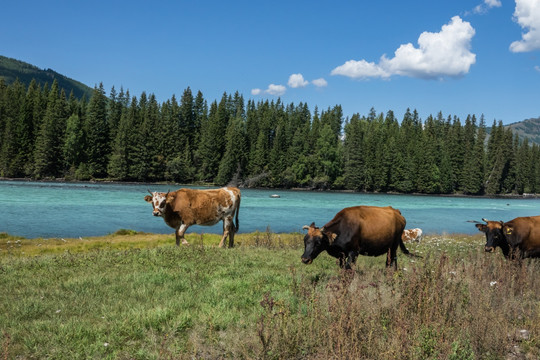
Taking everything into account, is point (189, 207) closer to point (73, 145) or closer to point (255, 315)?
point (255, 315)

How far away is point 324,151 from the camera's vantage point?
10731 cm

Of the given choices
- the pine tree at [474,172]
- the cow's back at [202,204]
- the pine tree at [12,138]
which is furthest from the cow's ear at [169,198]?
the pine tree at [474,172]

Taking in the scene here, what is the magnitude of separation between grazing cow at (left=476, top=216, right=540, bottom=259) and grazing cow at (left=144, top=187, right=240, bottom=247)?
894cm

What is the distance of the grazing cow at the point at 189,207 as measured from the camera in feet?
46.1

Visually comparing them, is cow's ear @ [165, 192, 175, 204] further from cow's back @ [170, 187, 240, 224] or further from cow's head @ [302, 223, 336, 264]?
cow's head @ [302, 223, 336, 264]

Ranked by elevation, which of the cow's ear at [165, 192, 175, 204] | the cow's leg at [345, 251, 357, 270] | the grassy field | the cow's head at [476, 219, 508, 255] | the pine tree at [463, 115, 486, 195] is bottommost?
the grassy field

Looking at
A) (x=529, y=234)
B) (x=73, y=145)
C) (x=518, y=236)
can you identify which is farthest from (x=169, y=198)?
(x=73, y=145)

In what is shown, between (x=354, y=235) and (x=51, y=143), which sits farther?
(x=51, y=143)

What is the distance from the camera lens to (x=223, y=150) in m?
110

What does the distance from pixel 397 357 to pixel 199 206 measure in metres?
10.6

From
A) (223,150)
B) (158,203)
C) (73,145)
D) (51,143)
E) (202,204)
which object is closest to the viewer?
(158,203)

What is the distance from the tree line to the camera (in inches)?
3708

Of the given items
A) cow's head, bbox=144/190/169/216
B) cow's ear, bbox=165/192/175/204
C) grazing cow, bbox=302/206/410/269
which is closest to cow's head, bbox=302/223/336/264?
grazing cow, bbox=302/206/410/269

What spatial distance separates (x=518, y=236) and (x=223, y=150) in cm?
10118
